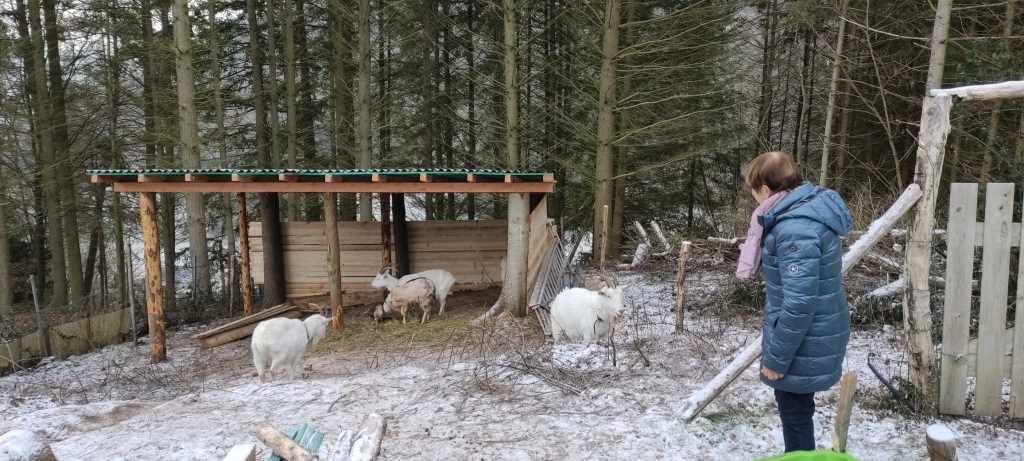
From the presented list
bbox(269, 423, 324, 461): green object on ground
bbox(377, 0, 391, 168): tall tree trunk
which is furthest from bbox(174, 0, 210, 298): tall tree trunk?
bbox(269, 423, 324, 461): green object on ground

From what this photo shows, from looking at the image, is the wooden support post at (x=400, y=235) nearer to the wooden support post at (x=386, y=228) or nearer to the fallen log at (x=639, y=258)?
the wooden support post at (x=386, y=228)

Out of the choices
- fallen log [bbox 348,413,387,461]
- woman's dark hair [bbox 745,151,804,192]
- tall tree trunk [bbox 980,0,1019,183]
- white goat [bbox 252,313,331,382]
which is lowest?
white goat [bbox 252,313,331,382]

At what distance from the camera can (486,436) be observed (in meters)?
4.01

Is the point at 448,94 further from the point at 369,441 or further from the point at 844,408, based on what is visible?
the point at 844,408

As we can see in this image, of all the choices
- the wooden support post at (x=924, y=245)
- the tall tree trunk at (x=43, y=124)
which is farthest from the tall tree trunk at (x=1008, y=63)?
the tall tree trunk at (x=43, y=124)

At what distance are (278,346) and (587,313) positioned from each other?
11.9 ft

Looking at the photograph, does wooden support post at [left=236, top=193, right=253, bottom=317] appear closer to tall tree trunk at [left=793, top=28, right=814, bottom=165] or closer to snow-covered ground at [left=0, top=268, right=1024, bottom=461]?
snow-covered ground at [left=0, top=268, right=1024, bottom=461]

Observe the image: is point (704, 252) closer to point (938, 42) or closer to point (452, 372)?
point (938, 42)

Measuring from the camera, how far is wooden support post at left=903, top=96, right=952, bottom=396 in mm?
3631

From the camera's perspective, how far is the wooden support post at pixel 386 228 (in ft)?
36.7

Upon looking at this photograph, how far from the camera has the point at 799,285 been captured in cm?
249

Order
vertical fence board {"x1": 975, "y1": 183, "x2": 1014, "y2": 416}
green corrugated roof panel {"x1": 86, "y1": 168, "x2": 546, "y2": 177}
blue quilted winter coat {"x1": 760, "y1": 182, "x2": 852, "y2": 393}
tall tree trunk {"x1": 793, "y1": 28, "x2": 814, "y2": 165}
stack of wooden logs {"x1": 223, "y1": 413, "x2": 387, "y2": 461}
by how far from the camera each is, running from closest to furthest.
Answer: stack of wooden logs {"x1": 223, "y1": 413, "x2": 387, "y2": 461} → blue quilted winter coat {"x1": 760, "y1": 182, "x2": 852, "y2": 393} → vertical fence board {"x1": 975, "y1": 183, "x2": 1014, "y2": 416} → green corrugated roof panel {"x1": 86, "y1": 168, "x2": 546, "y2": 177} → tall tree trunk {"x1": 793, "y1": 28, "x2": 814, "y2": 165}

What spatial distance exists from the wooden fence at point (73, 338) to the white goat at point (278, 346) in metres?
4.47

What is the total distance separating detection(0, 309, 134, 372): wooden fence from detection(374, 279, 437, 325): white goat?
4.76 meters
